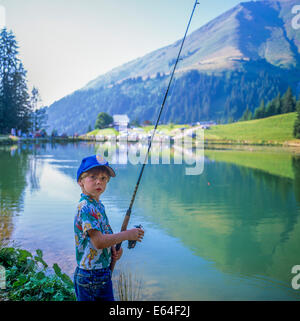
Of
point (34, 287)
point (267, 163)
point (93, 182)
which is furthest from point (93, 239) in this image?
point (267, 163)

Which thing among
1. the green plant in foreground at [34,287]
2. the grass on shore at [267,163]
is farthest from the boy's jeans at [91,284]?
the grass on shore at [267,163]

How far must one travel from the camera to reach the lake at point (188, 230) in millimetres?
6324

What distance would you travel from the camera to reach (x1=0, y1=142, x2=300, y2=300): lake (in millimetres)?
6324

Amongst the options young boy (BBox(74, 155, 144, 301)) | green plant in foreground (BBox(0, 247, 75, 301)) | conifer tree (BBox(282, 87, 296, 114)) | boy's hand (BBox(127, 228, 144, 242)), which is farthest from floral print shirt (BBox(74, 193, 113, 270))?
conifer tree (BBox(282, 87, 296, 114))

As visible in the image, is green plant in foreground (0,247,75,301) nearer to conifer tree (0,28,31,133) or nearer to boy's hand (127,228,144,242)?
boy's hand (127,228,144,242)

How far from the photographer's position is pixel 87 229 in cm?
279

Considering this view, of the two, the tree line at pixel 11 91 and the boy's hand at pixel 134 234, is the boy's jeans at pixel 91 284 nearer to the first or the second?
the boy's hand at pixel 134 234

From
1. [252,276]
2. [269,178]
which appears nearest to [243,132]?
[269,178]

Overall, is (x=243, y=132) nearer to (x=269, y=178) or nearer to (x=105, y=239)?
(x=269, y=178)

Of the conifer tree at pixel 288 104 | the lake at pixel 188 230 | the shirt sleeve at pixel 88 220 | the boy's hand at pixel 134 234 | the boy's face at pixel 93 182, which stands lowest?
the lake at pixel 188 230

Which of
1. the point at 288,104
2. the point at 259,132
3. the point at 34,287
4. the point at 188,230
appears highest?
the point at 288,104

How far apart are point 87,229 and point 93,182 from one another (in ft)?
1.36

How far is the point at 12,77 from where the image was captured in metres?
68.5

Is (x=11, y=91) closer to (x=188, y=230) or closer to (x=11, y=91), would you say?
(x=11, y=91)
